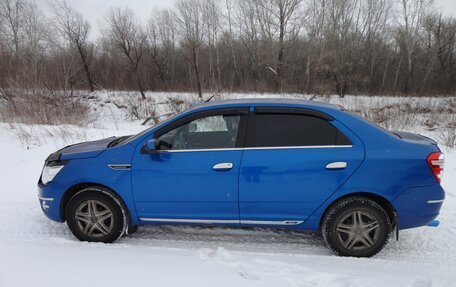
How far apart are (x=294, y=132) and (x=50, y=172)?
2939 mm

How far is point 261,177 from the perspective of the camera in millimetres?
3393

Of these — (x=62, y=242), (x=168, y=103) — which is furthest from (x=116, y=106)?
(x=62, y=242)

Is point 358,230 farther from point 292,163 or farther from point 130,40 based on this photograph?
point 130,40

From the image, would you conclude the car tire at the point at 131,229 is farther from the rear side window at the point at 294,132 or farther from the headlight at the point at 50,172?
the rear side window at the point at 294,132

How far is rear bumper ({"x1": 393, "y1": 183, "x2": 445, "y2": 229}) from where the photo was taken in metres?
3.28

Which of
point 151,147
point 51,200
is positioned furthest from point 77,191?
point 151,147

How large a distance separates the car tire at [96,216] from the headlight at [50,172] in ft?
1.21

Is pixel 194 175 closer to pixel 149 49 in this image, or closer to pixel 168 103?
pixel 168 103

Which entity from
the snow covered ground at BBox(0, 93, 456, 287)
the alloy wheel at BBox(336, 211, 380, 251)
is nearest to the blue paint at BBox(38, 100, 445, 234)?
the alloy wheel at BBox(336, 211, 380, 251)

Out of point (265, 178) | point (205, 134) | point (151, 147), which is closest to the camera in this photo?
point (265, 178)

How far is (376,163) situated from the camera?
3.27 metres

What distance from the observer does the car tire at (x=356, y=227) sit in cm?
338

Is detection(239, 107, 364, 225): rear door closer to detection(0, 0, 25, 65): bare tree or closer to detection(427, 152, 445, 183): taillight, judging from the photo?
detection(427, 152, 445, 183): taillight

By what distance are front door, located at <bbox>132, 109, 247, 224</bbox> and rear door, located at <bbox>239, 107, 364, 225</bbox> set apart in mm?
150
